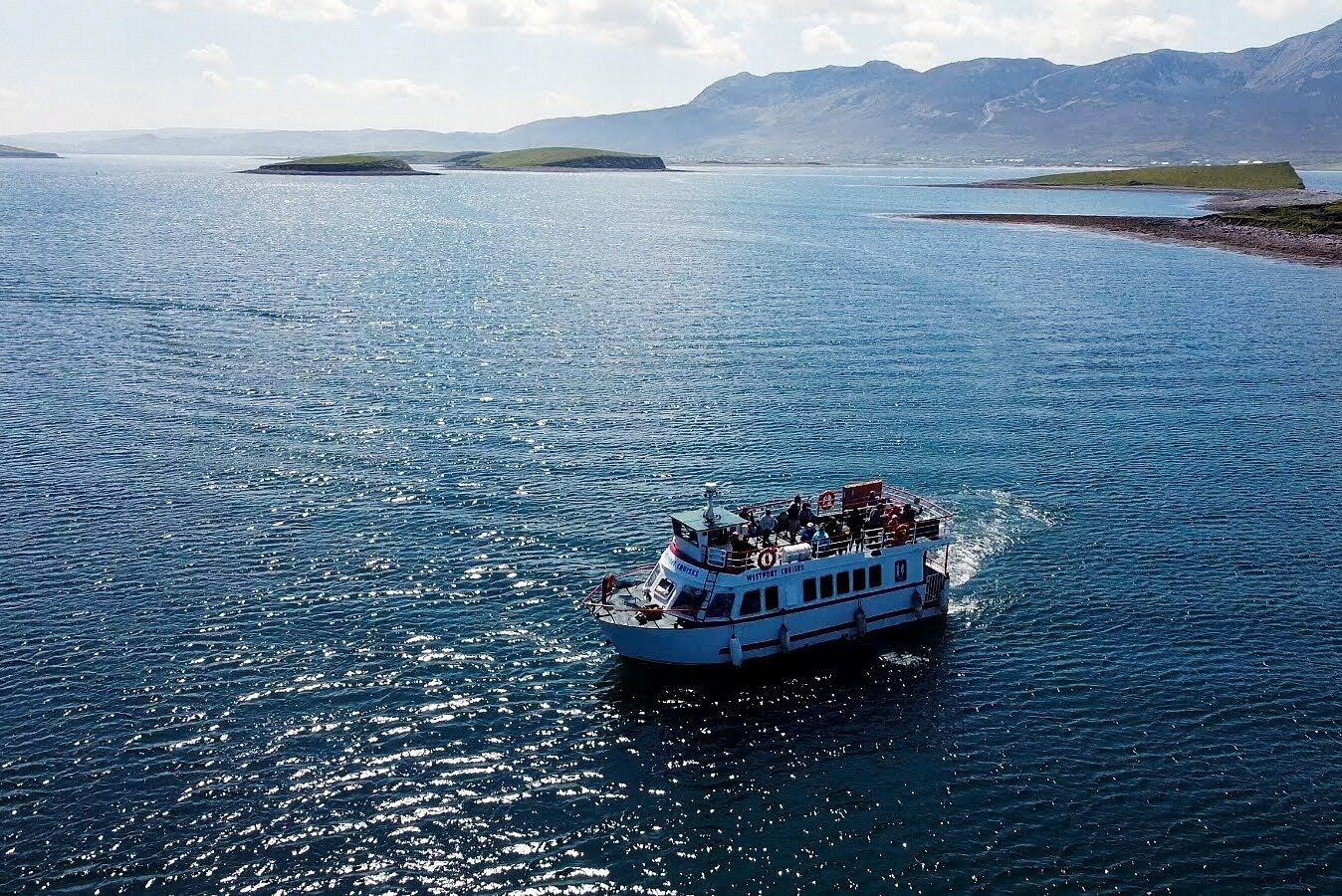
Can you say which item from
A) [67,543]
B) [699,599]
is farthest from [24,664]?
[699,599]

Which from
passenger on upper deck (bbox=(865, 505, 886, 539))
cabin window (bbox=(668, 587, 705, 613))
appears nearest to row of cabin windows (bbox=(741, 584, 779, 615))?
cabin window (bbox=(668, 587, 705, 613))

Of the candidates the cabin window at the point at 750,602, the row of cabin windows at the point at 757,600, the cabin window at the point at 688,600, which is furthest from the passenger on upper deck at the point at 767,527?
the cabin window at the point at 688,600

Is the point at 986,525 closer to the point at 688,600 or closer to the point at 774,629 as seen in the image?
the point at 774,629

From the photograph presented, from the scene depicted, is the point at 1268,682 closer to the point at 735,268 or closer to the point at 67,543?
the point at 67,543

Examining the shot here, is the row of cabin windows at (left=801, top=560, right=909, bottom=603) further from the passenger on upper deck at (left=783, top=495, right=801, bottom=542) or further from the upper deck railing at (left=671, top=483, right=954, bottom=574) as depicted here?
the passenger on upper deck at (left=783, top=495, right=801, bottom=542)

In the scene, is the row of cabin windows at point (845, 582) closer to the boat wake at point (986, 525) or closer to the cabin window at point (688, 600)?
the cabin window at point (688, 600)
